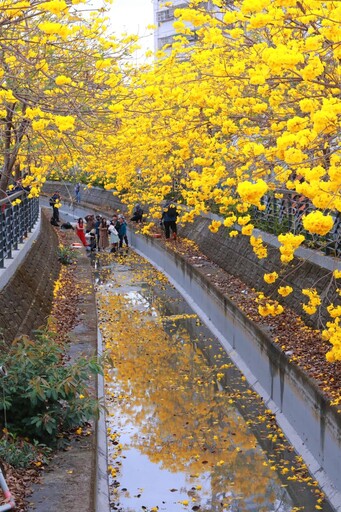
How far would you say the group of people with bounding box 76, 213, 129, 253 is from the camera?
110ft

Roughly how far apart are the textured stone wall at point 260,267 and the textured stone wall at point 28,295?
4.19 meters

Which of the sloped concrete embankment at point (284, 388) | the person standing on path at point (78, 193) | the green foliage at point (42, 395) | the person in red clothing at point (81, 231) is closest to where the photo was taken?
the green foliage at point (42, 395)

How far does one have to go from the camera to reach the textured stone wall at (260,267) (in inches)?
554

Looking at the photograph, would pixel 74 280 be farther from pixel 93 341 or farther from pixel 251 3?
pixel 251 3

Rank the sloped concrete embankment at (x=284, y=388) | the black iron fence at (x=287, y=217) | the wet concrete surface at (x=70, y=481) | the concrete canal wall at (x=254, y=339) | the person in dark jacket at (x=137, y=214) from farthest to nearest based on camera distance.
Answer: the person in dark jacket at (x=137, y=214), the black iron fence at (x=287, y=217), the concrete canal wall at (x=254, y=339), the sloped concrete embankment at (x=284, y=388), the wet concrete surface at (x=70, y=481)

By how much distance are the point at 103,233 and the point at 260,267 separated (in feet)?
52.5

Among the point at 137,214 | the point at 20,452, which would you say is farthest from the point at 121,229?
the point at 20,452

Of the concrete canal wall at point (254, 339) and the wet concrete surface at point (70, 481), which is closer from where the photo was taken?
the wet concrete surface at point (70, 481)

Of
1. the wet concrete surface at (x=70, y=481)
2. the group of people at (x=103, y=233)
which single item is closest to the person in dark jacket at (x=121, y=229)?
the group of people at (x=103, y=233)

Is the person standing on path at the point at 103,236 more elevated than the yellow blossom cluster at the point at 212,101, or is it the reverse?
the yellow blossom cluster at the point at 212,101

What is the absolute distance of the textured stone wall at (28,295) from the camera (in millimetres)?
12430

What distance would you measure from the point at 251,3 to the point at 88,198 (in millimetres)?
43108

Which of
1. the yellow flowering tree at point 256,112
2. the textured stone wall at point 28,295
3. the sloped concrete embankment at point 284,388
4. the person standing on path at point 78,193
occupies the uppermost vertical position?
the yellow flowering tree at point 256,112

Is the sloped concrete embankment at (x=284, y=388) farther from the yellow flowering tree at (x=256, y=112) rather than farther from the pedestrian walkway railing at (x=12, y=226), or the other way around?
the pedestrian walkway railing at (x=12, y=226)
